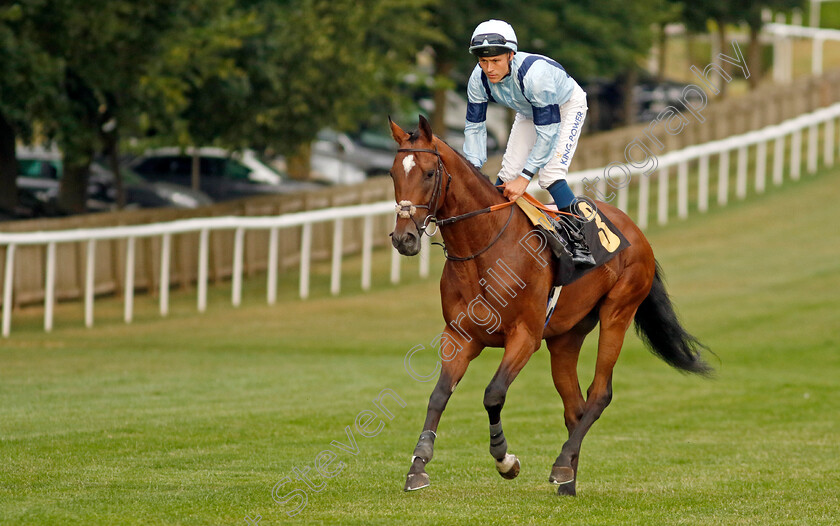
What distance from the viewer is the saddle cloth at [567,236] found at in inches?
288

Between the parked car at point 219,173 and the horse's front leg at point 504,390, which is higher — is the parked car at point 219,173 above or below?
below

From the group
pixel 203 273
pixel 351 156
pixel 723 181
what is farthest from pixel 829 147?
pixel 203 273

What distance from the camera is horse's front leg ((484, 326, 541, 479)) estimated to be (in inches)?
266

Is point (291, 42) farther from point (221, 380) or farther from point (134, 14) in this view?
point (221, 380)

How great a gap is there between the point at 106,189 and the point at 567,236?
57.1 ft

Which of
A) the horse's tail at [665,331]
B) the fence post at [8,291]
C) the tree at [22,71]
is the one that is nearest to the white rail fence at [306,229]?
the fence post at [8,291]

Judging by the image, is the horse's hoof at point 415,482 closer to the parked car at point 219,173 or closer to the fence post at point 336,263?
the fence post at point 336,263

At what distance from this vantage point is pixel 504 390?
267 inches

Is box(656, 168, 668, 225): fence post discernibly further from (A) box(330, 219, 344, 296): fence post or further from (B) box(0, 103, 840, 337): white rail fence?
(A) box(330, 219, 344, 296): fence post

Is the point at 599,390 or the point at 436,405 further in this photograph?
the point at 599,390

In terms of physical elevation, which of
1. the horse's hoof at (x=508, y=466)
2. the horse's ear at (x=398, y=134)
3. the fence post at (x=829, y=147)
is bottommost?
the horse's hoof at (x=508, y=466)

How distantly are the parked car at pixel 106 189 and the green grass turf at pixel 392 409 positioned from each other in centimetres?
469

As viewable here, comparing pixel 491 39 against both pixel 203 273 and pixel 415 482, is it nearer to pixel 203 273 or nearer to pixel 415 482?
pixel 415 482

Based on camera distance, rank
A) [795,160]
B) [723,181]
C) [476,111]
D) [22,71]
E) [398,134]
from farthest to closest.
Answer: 1. [795,160]
2. [723,181]
3. [22,71]
4. [476,111]
5. [398,134]
